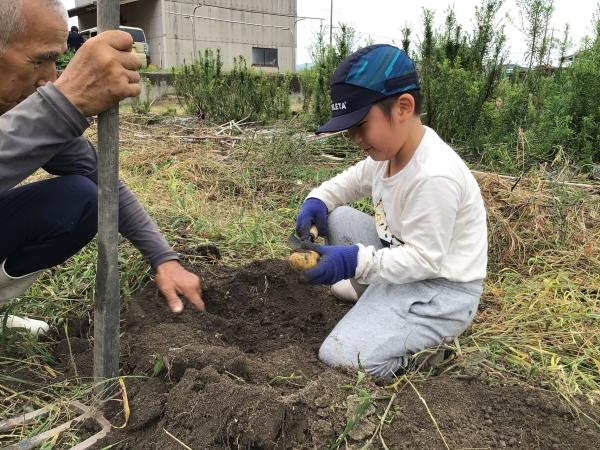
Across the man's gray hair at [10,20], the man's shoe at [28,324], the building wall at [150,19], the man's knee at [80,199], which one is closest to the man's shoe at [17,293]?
the man's shoe at [28,324]

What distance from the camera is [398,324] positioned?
1.83 m

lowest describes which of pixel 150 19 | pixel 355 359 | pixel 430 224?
pixel 355 359

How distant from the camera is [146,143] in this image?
532cm

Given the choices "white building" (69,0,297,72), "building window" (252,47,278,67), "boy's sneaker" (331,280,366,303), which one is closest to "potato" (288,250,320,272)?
"boy's sneaker" (331,280,366,303)

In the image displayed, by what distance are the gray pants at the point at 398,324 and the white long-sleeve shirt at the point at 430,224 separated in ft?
0.25

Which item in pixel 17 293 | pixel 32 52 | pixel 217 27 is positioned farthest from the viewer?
pixel 217 27

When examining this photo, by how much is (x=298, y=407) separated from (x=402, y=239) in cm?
73

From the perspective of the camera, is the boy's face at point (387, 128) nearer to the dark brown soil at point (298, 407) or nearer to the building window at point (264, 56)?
the dark brown soil at point (298, 407)

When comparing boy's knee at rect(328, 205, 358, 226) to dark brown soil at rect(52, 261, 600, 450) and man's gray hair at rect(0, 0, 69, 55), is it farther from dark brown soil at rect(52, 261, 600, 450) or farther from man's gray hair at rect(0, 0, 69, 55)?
man's gray hair at rect(0, 0, 69, 55)

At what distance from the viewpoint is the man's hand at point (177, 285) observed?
1633mm

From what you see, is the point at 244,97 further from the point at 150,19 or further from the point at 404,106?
the point at 150,19

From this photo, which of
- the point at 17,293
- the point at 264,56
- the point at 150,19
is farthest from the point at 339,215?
the point at 264,56

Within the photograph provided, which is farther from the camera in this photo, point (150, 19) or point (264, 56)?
point (264, 56)

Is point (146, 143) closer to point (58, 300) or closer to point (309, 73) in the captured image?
point (309, 73)
